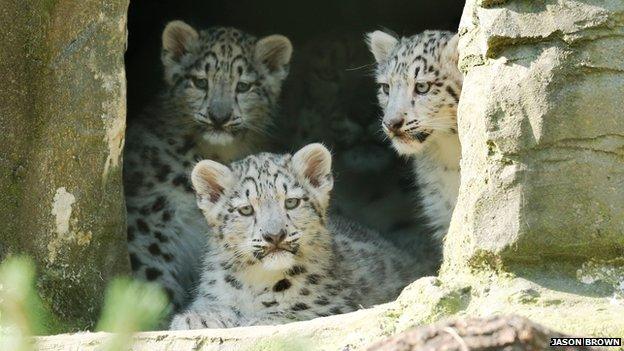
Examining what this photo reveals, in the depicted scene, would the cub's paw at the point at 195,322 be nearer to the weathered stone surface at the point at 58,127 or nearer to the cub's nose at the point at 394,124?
the weathered stone surface at the point at 58,127

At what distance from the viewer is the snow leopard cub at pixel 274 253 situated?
772 cm

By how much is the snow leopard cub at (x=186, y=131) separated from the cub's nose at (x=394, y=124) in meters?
2.08

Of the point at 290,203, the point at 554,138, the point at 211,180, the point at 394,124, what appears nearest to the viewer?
the point at 554,138

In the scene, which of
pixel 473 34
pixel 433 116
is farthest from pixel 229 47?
pixel 473 34

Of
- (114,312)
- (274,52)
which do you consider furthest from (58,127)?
(114,312)

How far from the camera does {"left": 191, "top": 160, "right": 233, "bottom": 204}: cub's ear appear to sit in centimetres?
833

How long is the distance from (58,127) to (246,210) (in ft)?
4.62

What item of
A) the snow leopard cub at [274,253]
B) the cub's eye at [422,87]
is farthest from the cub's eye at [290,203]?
the cub's eye at [422,87]

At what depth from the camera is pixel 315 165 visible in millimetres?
8461

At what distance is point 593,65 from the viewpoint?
613 cm

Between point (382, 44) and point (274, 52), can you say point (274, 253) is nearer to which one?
point (382, 44)

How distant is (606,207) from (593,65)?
30.1 inches

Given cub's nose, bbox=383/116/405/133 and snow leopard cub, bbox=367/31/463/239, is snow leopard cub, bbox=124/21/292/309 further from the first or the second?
cub's nose, bbox=383/116/405/133

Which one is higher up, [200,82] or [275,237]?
[200,82]
